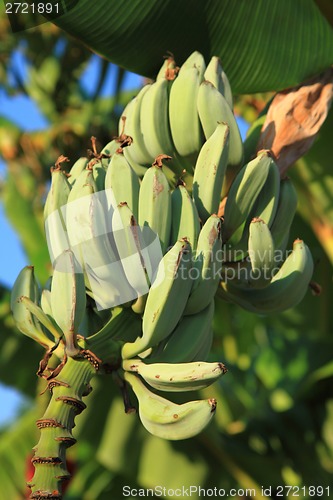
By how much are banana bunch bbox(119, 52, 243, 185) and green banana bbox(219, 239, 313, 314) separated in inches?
8.4

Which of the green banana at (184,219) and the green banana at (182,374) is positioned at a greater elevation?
the green banana at (184,219)

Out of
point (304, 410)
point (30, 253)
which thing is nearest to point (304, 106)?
point (304, 410)

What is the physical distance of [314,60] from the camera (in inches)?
57.6

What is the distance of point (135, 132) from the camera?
1270 mm

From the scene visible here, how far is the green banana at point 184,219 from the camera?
3.47 feet

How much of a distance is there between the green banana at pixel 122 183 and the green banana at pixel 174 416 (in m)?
0.31

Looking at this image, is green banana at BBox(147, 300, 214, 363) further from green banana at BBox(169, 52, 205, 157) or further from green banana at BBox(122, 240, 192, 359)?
green banana at BBox(169, 52, 205, 157)

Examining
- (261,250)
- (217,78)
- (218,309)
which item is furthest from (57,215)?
(218,309)

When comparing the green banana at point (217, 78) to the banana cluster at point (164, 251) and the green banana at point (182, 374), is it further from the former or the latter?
the green banana at point (182, 374)

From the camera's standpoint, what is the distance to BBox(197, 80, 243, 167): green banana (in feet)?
3.89

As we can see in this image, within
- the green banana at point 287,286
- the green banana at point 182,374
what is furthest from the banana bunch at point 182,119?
the green banana at point 182,374

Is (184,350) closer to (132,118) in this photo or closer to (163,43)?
(132,118)

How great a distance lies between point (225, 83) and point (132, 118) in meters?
0.21

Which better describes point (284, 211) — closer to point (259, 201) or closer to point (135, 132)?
point (259, 201)
